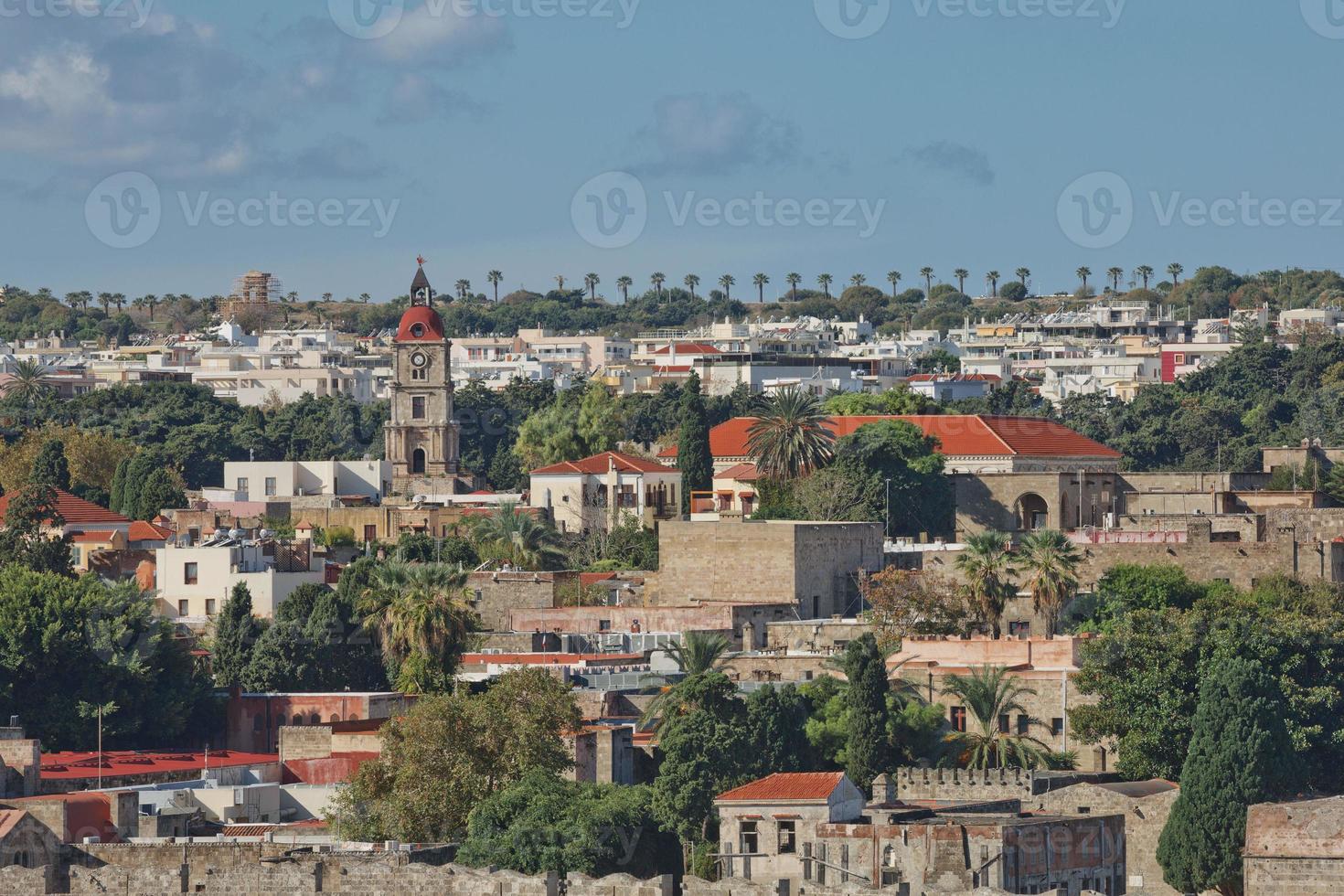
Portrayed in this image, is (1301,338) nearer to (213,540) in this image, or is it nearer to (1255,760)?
(213,540)

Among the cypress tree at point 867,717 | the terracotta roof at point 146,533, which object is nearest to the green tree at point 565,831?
the cypress tree at point 867,717

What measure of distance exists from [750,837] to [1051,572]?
20182mm

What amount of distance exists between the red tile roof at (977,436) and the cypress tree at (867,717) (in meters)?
35.0

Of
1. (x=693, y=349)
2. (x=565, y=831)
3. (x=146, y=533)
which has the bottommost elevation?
(x=565, y=831)

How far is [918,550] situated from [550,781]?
89.6 feet

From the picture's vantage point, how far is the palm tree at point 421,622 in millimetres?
60594

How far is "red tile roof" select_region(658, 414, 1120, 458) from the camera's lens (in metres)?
90.0

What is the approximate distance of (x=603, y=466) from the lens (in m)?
90.3

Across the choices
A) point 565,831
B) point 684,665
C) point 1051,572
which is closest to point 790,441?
point 1051,572

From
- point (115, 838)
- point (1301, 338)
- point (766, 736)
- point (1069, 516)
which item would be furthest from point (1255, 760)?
point (1301, 338)

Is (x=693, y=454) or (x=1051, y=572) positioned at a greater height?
(x=693, y=454)

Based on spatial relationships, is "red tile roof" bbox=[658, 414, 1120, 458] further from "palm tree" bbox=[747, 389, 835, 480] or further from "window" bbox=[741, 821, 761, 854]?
"window" bbox=[741, 821, 761, 854]

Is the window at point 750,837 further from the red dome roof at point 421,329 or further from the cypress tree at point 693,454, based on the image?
the red dome roof at point 421,329

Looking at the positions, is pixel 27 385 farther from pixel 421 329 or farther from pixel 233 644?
pixel 233 644
